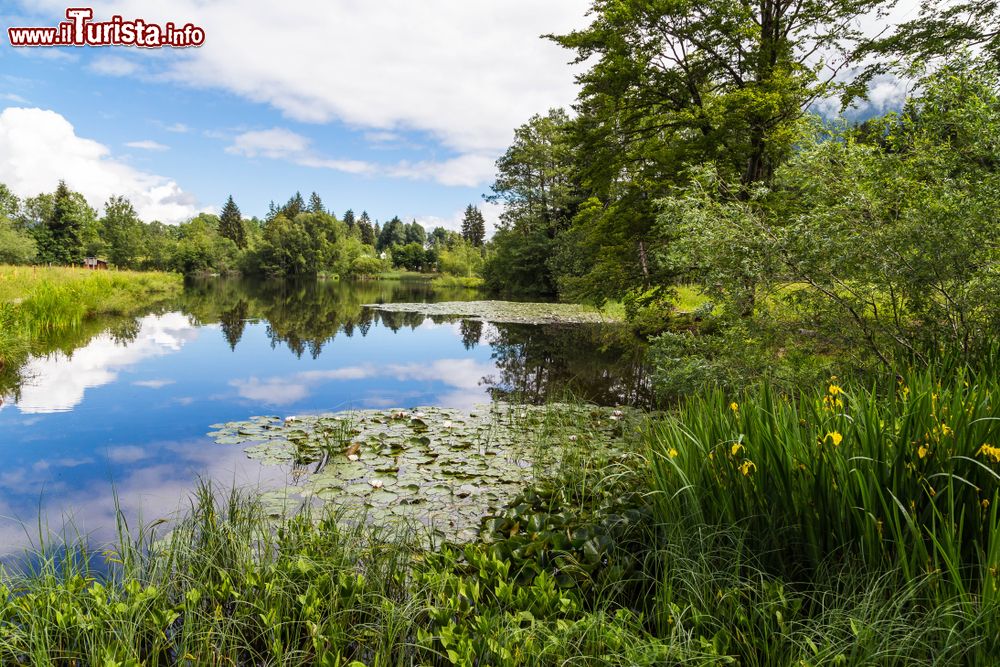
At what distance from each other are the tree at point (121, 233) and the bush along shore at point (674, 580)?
57841 mm

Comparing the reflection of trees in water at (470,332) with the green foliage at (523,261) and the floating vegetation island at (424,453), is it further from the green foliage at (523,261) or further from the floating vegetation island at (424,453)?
the green foliage at (523,261)

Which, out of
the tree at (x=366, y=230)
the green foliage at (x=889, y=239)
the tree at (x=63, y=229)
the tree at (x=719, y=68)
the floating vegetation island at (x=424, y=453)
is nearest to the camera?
the green foliage at (x=889, y=239)

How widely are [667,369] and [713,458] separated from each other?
3573mm

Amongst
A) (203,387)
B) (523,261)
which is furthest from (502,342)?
(523,261)

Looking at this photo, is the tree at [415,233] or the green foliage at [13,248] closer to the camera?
the green foliage at [13,248]

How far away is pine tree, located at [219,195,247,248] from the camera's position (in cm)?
7550

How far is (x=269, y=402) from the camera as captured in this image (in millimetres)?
8656

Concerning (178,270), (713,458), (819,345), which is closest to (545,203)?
(819,345)

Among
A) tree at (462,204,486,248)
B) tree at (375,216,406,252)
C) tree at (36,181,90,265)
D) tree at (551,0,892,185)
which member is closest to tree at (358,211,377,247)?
tree at (375,216,406,252)

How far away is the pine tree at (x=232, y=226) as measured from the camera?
75500 mm

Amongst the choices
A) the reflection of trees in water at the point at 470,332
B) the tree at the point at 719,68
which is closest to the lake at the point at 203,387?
the reflection of trees in water at the point at 470,332

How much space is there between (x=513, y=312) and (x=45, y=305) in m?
17.5

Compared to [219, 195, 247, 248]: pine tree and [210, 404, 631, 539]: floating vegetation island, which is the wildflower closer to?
[210, 404, 631, 539]: floating vegetation island

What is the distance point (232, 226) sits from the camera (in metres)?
75.8
